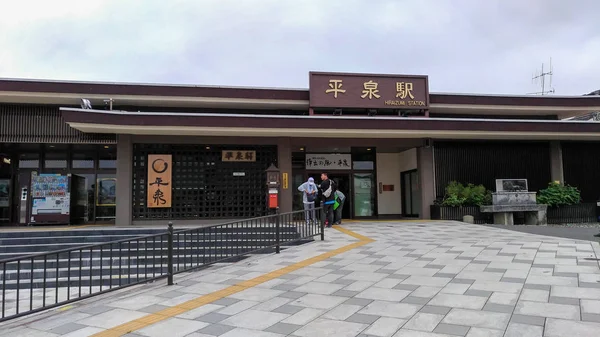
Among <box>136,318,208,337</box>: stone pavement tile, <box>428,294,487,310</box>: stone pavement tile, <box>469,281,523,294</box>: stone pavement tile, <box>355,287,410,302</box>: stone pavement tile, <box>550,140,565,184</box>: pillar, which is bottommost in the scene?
<box>136,318,208,337</box>: stone pavement tile

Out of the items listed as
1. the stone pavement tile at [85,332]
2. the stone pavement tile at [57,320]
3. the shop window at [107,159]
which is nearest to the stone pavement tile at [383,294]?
the stone pavement tile at [85,332]

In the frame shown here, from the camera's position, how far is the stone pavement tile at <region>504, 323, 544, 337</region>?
3.71m

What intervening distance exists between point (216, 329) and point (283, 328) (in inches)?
27.1

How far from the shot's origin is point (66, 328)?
4.37m

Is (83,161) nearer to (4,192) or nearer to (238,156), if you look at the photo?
(4,192)

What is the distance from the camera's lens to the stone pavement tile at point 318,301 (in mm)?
4832

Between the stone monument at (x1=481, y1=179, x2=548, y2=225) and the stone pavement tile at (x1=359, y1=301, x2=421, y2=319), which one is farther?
the stone monument at (x1=481, y1=179, x2=548, y2=225)

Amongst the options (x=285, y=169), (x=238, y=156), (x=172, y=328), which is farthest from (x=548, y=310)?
(x=238, y=156)

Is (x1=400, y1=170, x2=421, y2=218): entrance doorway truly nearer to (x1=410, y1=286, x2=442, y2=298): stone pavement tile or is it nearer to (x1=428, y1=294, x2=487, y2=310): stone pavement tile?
(x1=410, y1=286, x2=442, y2=298): stone pavement tile

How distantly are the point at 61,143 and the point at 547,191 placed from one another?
58.2 feet

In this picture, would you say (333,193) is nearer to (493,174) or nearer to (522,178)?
(493,174)

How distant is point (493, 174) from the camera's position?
15867mm

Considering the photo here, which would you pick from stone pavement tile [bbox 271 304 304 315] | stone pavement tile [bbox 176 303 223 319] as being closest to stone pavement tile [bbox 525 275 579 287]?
stone pavement tile [bbox 271 304 304 315]

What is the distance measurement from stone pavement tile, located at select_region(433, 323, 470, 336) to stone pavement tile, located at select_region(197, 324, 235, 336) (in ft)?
6.82
